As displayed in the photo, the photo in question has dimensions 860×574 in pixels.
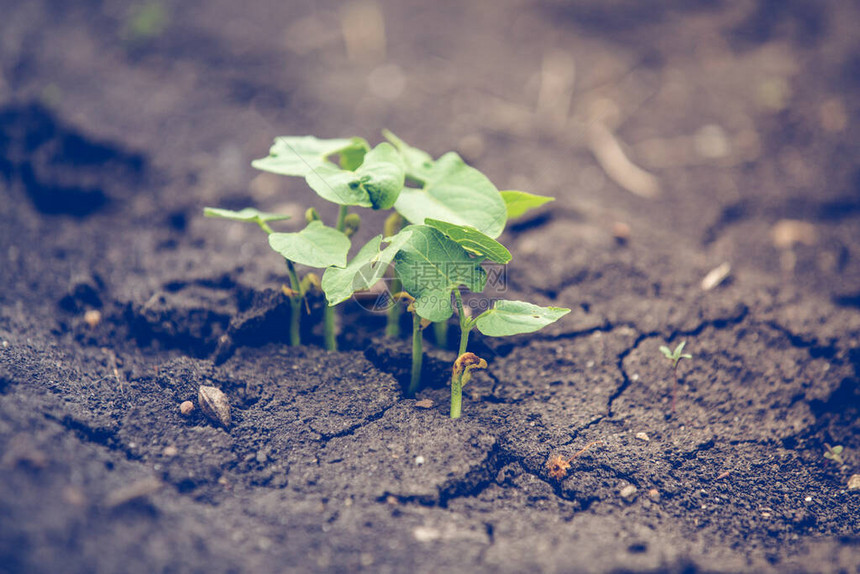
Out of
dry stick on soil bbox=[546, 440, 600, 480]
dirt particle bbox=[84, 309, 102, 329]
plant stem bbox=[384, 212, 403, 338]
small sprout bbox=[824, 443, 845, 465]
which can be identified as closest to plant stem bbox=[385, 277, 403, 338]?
plant stem bbox=[384, 212, 403, 338]

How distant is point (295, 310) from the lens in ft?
6.07

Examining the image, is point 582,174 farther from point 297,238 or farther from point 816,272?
point 297,238

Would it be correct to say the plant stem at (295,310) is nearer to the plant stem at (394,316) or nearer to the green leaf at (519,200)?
the plant stem at (394,316)

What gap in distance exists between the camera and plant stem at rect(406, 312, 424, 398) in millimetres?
1687

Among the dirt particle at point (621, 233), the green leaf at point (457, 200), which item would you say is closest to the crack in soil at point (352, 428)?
the green leaf at point (457, 200)

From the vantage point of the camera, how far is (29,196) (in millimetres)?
2443

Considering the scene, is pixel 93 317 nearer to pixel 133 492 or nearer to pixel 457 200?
pixel 133 492

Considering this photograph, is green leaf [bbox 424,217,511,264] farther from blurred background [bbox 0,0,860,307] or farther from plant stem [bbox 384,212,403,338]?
blurred background [bbox 0,0,860,307]

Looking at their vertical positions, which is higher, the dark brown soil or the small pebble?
the dark brown soil

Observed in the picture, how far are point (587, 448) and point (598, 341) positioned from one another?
0.48 m

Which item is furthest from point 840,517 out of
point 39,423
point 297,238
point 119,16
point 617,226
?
point 119,16

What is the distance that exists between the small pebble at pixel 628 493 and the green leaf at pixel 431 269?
28.3 inches

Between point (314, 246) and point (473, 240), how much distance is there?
0.45 meters

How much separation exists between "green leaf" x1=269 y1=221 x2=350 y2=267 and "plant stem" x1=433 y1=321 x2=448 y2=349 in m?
0.47
